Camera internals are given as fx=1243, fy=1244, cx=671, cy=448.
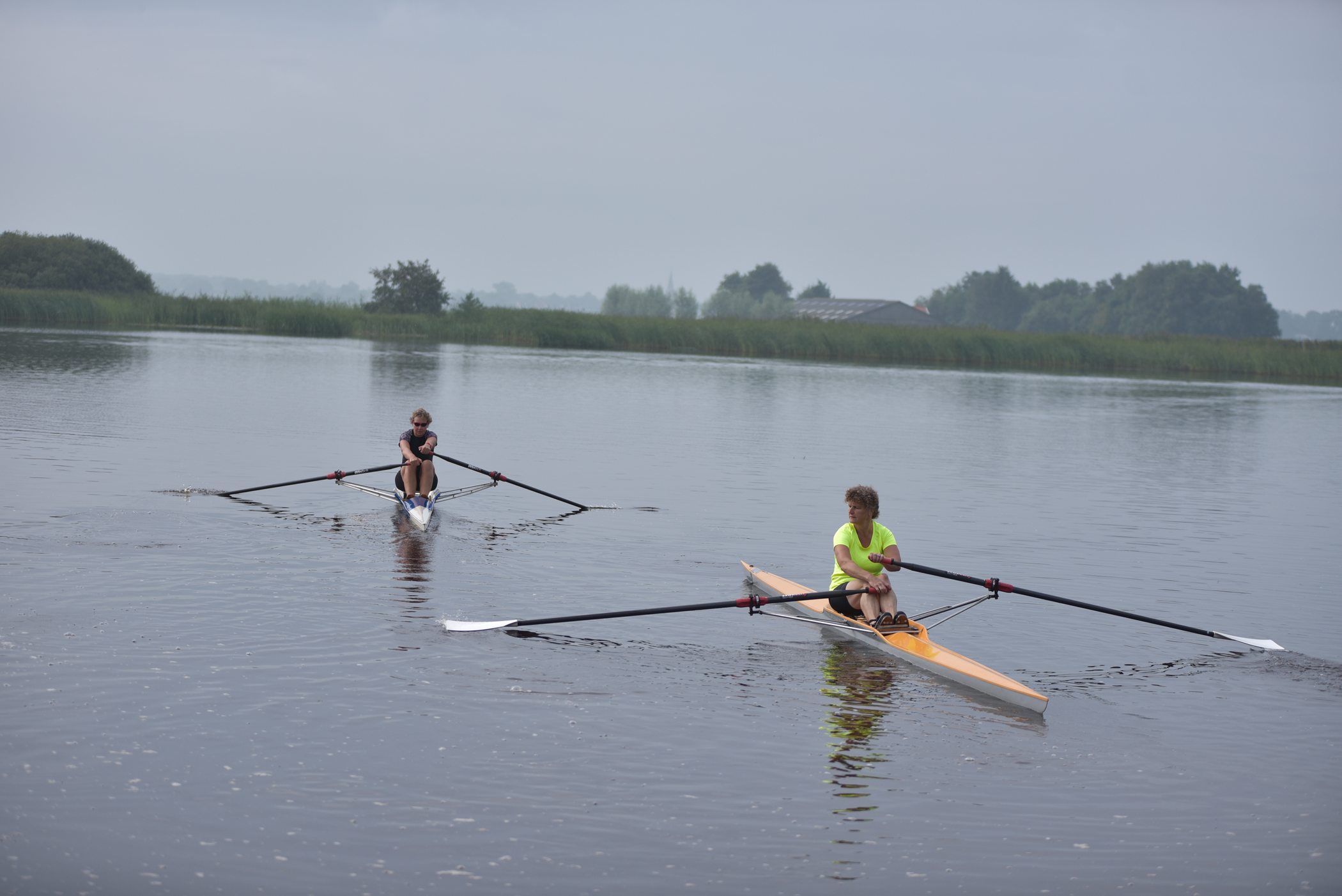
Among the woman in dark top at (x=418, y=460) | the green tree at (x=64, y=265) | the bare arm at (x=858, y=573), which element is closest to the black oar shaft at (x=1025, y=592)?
the bare arm at (x=858, y=573)

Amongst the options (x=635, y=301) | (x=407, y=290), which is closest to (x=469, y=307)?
(x=407, y=290)

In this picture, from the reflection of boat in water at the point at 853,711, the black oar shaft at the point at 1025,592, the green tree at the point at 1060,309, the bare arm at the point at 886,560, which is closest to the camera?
the reflection of boat in water at the point at 853,711

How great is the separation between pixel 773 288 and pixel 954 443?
138216mm

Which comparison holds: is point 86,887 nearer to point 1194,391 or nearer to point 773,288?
point 1194,391

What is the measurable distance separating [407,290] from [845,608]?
71579 mm

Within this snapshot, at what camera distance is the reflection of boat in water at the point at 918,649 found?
857cm

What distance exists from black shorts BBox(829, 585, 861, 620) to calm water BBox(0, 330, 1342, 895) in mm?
264

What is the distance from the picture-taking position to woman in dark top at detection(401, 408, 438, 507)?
1506 cm

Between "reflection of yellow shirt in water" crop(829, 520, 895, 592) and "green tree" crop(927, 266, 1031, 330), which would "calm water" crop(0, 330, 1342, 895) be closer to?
"reflection of yellow shirt in water" crop(829, 520, 895, 592)

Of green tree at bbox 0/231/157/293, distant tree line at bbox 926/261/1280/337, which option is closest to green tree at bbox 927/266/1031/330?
distant tree line at bbox 926/261/1280/337

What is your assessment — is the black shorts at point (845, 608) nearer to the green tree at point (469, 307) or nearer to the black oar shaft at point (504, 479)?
the black oar shaft at point (504, 479)

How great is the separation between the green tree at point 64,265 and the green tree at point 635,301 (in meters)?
49.9

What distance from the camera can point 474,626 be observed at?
9844 mm

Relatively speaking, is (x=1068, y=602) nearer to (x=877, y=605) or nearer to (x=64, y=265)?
(x=877, y=605)
